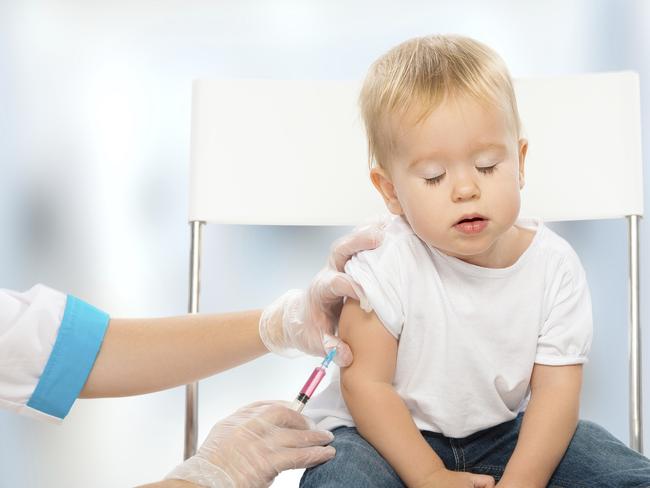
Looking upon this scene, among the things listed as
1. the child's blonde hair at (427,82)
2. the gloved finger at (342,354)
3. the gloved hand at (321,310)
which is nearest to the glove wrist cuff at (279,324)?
the gloved hand at (321,310)

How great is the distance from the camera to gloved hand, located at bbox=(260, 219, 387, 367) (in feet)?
3.84

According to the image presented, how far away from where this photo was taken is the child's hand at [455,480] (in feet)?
3.54

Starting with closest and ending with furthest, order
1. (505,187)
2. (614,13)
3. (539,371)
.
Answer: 1. (505,187)
2. (539,371)
3. (614,13)

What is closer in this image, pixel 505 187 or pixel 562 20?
pixel 505 187

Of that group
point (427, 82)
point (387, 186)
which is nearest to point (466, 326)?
point (387, 186)

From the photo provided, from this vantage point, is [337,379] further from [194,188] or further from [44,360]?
[194,188]

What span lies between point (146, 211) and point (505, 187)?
1.47 metres

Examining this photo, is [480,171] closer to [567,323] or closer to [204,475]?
[567,323]

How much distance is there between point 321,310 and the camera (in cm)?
133

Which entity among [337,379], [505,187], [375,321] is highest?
[505,187]

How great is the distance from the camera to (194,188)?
179 centimetres

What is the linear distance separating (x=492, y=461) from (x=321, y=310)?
0.36 metres

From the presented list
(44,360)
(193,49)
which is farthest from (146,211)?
(44,360)

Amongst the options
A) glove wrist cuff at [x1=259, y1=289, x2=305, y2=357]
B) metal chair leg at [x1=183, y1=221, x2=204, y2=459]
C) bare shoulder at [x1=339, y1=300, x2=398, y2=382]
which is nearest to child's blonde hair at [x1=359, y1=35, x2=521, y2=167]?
bare shoulder at [x1=339, y1=300, x2=398, y2=382]
